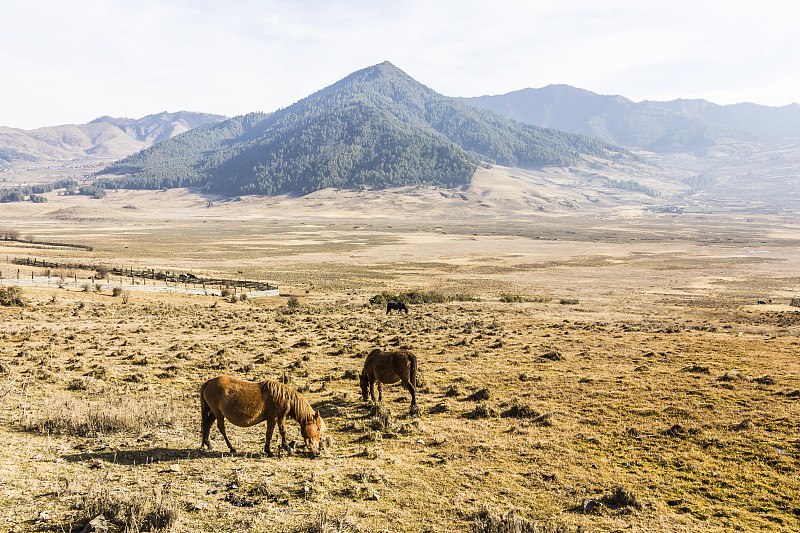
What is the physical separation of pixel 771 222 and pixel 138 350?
24182 cm

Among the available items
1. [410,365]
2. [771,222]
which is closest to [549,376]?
[410,365]

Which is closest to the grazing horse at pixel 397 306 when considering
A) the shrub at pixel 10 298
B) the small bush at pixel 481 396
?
the small bush at pixel 481 396

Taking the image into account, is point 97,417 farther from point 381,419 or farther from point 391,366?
point 391,366

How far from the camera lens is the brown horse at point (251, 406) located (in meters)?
9.06

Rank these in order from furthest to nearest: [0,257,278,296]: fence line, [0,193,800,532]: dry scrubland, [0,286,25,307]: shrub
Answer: [0,257,278,296]: fence line → [0,286,25,307]: shrub → [0,193,800,532]: dry scrubland

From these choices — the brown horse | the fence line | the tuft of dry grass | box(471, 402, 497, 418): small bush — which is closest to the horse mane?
the brown horse

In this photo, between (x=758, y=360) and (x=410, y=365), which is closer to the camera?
(x=410, y=365)

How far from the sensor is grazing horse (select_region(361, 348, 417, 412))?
13586mm

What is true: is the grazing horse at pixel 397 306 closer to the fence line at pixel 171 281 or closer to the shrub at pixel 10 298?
the fence line at pixel 171 281

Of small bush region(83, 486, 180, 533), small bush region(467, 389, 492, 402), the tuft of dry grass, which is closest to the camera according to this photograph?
small bush region(83, 486, 180, 533)

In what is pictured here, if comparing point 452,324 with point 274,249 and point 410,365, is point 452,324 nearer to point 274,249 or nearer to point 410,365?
point 410,365

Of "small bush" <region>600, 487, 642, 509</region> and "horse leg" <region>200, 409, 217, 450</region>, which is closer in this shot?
"small bush" <region>600, 487, 642, 509</region>

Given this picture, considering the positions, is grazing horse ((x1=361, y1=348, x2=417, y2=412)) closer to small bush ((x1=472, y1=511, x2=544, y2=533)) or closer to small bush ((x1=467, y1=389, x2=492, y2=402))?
small bush ((x1=467, y1=389, x2=492, y2=402))

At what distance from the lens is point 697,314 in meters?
38.7
